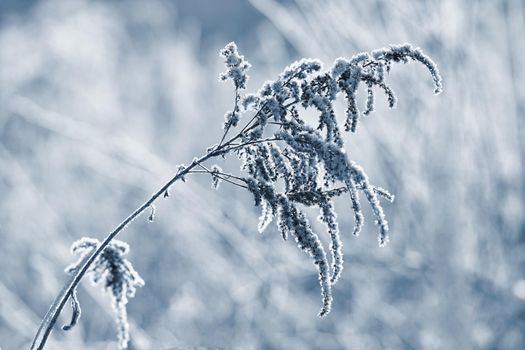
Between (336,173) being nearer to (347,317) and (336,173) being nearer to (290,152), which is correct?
(290,152)

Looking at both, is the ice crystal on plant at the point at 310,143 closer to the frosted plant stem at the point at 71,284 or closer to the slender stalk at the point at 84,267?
the slender stalk at the point at 84,267

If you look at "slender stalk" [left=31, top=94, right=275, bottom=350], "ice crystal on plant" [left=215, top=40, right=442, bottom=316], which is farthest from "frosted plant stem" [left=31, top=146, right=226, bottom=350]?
"ice crystal on plant" [left=215, top=40, right=442, bottom=316]

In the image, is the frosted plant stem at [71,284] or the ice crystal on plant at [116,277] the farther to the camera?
the ice crystal on plant at [116,277]

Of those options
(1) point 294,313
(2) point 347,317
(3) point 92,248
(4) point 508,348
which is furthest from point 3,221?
(3) point 92,248

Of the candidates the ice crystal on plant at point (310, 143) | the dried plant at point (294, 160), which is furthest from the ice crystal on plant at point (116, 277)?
the ice crystal on plant at point (310, 143)

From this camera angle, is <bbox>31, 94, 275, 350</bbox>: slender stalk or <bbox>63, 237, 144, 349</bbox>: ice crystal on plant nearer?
<bbox>31, 94, 275, 350</bbox>: slender stalk

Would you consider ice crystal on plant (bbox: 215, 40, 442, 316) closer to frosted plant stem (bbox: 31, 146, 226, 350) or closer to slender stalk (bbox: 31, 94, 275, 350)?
slender stalk (bbox: 31, 94, 275, 350)

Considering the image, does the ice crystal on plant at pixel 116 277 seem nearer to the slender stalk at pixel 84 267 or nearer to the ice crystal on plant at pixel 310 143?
the slender stalk at pixel 84 267

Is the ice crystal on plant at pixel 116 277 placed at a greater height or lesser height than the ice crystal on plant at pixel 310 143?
lesser
